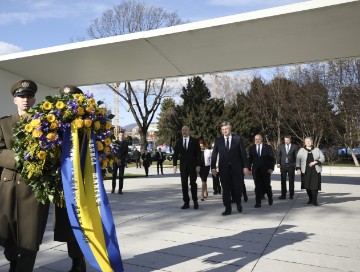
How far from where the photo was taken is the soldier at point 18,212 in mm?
3070

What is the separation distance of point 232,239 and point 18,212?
3.27 m

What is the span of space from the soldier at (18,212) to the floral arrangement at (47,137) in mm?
151

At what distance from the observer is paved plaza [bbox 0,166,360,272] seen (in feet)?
13.5

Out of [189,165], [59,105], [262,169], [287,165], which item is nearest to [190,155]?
[189,165]

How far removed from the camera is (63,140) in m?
3.07

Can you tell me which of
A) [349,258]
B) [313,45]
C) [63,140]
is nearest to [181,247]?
[349,258]

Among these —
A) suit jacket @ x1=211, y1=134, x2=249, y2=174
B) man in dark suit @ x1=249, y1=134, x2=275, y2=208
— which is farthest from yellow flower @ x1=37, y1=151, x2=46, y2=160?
man in dark suit @ x1=249, y1=134, x2=275, y2=208

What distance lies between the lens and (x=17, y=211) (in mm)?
3123

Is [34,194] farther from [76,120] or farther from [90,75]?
[90,75]

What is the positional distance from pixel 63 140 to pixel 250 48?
5.51 meters

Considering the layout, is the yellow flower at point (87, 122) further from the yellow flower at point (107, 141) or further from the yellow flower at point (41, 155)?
the yellow flower at point (41, 155)

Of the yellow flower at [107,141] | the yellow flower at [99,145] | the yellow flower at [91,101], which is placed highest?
the yellow flower at [91,101]

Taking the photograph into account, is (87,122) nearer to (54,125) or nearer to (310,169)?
(54,125)

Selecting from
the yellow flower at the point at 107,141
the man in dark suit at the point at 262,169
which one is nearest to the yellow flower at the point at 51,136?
the yellow flower at the point at 107,141
